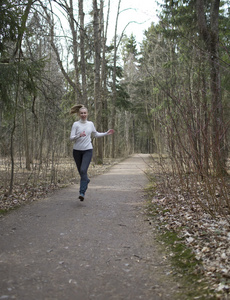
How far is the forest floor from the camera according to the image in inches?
105

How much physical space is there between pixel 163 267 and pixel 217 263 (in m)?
0.58

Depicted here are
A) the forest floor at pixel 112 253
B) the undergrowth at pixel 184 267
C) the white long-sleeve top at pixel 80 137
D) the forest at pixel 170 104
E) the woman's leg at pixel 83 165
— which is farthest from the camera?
the white long-sleeve top at pixel 80 137

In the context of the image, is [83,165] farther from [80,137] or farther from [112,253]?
[112,253]

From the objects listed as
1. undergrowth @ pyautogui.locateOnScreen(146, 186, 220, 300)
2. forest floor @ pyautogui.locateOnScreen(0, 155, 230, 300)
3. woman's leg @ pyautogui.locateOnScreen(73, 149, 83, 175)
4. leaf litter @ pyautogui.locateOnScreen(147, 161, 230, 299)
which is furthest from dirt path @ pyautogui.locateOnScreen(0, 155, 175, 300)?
woman's leg @ pyautogui.locateOnScreen(73, 149, 83, 175)

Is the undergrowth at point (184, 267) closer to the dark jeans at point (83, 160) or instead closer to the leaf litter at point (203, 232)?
the leaf litter at point (203, 232)

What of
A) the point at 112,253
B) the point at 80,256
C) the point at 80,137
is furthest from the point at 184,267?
the point at 80,137

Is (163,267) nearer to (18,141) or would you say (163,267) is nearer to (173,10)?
(18,141)

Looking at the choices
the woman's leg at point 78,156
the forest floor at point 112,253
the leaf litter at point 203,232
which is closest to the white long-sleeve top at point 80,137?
the woman's leg at point 78,156

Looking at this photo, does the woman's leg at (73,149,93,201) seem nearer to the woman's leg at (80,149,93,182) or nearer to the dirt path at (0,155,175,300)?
the woman's leg at (80,149,93,182)

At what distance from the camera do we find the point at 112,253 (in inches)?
143

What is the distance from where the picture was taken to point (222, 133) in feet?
13.4

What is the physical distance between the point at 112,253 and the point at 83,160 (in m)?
3.11

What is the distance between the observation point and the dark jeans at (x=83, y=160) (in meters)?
6.38

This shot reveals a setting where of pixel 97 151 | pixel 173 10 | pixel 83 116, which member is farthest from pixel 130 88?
pixel 83 116
